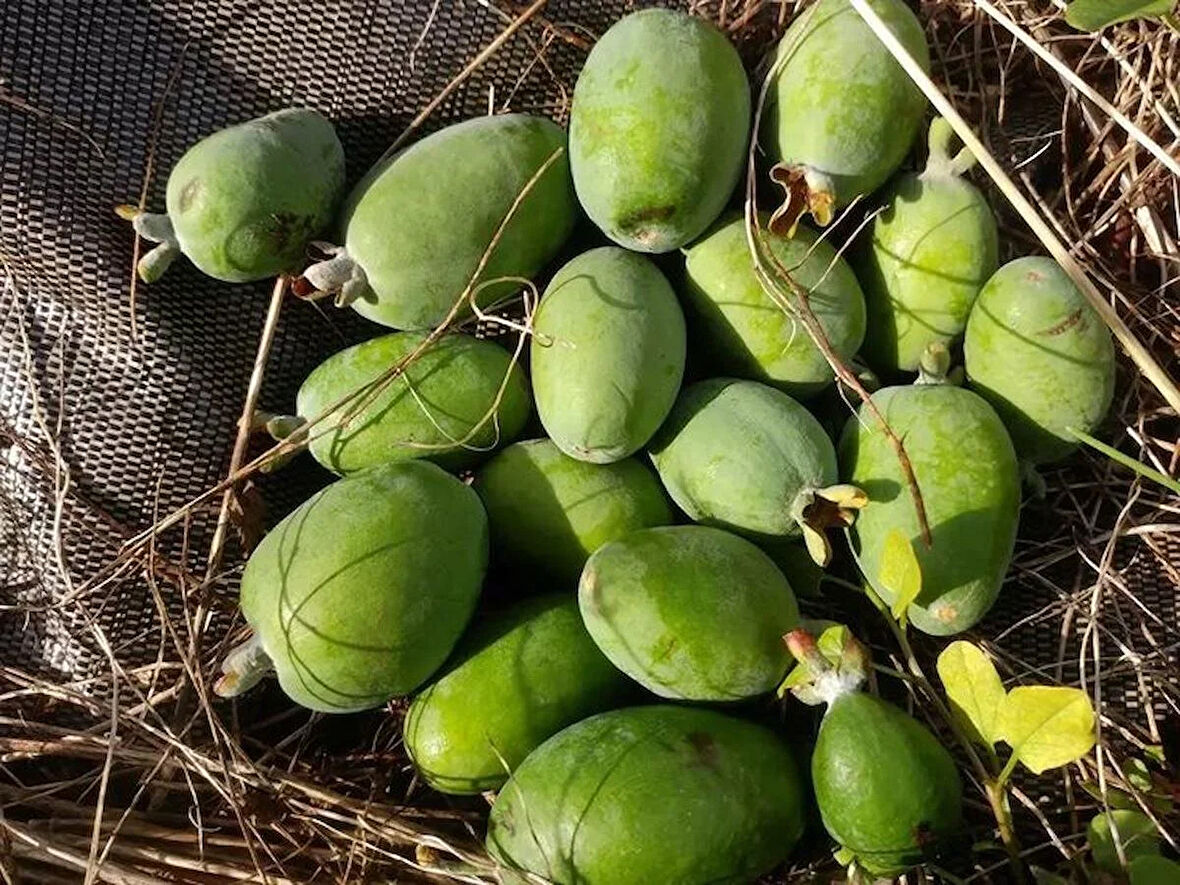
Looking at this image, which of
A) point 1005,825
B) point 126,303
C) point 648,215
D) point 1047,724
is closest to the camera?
point 1047,724

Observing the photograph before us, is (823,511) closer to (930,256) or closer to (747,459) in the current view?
(747,459)

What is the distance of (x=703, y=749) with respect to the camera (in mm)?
1236

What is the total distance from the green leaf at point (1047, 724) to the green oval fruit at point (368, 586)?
560 mm

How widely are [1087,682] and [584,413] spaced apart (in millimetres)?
671

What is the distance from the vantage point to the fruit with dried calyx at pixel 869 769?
1.17m

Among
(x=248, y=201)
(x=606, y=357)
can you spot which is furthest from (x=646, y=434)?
(x=248, y=201)

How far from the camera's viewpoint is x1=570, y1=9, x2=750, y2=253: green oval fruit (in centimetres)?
129

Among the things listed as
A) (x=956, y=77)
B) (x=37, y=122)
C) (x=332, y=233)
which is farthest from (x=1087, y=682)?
(x=37, y=122)

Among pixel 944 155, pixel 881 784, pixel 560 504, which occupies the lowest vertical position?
pixel 881 784

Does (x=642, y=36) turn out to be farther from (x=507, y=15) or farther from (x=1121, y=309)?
(x=1121, y=309)

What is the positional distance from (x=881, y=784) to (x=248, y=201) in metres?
0.90

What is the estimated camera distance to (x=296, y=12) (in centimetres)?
149

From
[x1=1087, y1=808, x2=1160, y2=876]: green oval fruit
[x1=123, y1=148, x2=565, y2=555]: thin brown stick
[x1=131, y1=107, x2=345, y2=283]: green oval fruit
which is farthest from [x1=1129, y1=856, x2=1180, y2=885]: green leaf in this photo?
[x1=131, y1=107, x2=345, y2=283]: green oval fruit

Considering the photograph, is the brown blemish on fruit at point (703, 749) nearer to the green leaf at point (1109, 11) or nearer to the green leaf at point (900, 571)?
the green leaf at point (900, 571)
